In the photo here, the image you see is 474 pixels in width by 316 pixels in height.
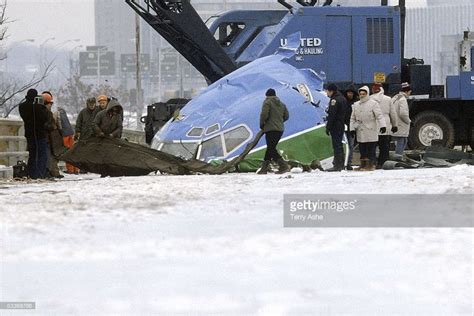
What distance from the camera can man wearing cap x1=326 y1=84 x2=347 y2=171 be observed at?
62.2 ft

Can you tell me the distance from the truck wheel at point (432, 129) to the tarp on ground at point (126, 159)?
873 cm

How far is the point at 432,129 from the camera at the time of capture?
27297 mm

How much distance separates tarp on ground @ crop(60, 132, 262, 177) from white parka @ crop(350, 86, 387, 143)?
5.62ft

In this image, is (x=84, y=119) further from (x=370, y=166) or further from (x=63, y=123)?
(x=370, y=166)

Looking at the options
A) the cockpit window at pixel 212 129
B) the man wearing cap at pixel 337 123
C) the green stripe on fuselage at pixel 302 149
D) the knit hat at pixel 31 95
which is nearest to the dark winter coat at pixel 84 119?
the knit hat at pixel 31 95

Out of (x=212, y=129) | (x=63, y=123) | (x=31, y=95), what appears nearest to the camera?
(x=31, y=95)

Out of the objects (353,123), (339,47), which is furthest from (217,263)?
(339,47)

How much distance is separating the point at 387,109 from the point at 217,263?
12014mm

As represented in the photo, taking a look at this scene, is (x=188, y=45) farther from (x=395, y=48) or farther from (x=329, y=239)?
(x=329, y=239)

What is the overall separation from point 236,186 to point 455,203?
373 centimetres

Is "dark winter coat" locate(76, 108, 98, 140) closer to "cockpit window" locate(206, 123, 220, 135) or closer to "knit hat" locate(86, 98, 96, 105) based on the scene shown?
"knit hat" locate(86, 98, 96, 105)

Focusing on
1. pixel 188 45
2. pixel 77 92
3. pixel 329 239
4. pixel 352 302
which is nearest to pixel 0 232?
pixel 329 239

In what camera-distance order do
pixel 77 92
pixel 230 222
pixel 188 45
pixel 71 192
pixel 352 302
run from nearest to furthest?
pixel 352 302 < pixel 230 222 < pixel 71 192 < pixel 188 45 < pixel 77 92

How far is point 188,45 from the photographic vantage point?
2648 cm
